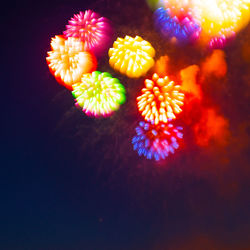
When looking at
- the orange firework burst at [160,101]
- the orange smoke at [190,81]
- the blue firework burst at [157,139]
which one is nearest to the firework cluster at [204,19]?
the orange smoke at [190,81]

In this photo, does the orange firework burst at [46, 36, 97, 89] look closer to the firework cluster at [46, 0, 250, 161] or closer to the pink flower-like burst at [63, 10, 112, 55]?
the firework cluster at [46, 0, 250, 161]

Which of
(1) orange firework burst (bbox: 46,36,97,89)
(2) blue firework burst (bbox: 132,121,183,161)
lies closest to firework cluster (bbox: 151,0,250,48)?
(1) orange firework burst (bbox: 46,36,97,89)

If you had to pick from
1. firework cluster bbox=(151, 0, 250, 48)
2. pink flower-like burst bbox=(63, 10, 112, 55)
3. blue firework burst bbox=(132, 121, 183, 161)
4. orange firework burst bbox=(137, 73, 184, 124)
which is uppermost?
firework cluster bbox=(151, 0, 250, 48)

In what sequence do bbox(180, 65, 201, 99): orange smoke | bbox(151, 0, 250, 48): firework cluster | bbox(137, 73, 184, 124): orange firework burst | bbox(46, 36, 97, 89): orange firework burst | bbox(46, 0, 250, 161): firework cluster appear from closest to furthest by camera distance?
1. bbox(151, 0, 250, 48): firework cluster
2. bbox(137, 73, 184, 124): orange firework burst
3. bbox(46, 0, 250, 161): firework cluster
4. bbox(46, 36, 97, 89): orange firework burst
5. bbox(180, 65, 201, 99): orange smoke

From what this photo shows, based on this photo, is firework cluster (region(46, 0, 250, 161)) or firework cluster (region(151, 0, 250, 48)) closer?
firework cluster (region(151, 0, 250, 48))

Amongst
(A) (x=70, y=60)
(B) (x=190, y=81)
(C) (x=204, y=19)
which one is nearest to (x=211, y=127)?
(B) (x=190, y=81)

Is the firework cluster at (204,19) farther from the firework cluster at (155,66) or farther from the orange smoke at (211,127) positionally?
the orange smoke at (211,127)

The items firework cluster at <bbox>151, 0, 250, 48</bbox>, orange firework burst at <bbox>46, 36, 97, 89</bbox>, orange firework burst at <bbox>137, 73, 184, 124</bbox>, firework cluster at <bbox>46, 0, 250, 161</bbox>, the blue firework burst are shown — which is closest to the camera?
firework cluster at <bbox>151, 0, 250, 48</bbox>
